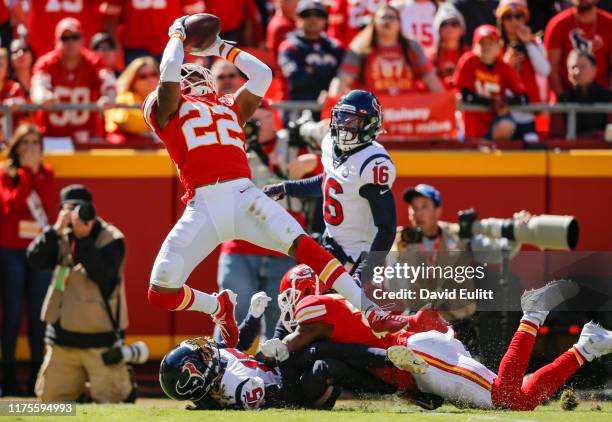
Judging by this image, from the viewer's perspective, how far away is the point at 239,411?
26.3ft

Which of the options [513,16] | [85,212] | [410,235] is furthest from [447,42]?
[85,212]

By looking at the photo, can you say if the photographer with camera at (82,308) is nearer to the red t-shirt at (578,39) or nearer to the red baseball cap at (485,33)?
the red baseball cap at (485,33)

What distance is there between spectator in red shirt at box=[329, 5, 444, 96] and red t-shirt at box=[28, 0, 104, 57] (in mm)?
2830

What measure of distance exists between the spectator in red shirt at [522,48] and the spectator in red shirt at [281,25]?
1.98 meters

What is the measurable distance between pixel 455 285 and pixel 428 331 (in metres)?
0.41

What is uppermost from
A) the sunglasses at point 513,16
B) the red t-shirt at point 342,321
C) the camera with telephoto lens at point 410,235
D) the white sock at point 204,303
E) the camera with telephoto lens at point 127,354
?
the sunglasses at point 513,16

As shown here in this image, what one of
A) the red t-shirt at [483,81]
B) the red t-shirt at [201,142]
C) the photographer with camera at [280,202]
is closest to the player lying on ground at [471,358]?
the red t-shirt at [201,142]

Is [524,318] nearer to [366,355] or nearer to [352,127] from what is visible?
[366,355]

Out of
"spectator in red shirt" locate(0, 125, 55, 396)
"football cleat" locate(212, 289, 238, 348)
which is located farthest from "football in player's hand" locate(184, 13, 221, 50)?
"spectator in red shirt" locate(0, 125, 55, 396)

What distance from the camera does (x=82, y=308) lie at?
10578mm

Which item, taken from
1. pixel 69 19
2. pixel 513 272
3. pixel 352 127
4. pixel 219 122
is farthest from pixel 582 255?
pixel 69 19

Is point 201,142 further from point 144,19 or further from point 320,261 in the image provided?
point 144,19

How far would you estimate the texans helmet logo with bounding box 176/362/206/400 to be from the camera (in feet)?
26.3

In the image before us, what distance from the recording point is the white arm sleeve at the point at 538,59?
11992 millimetres
